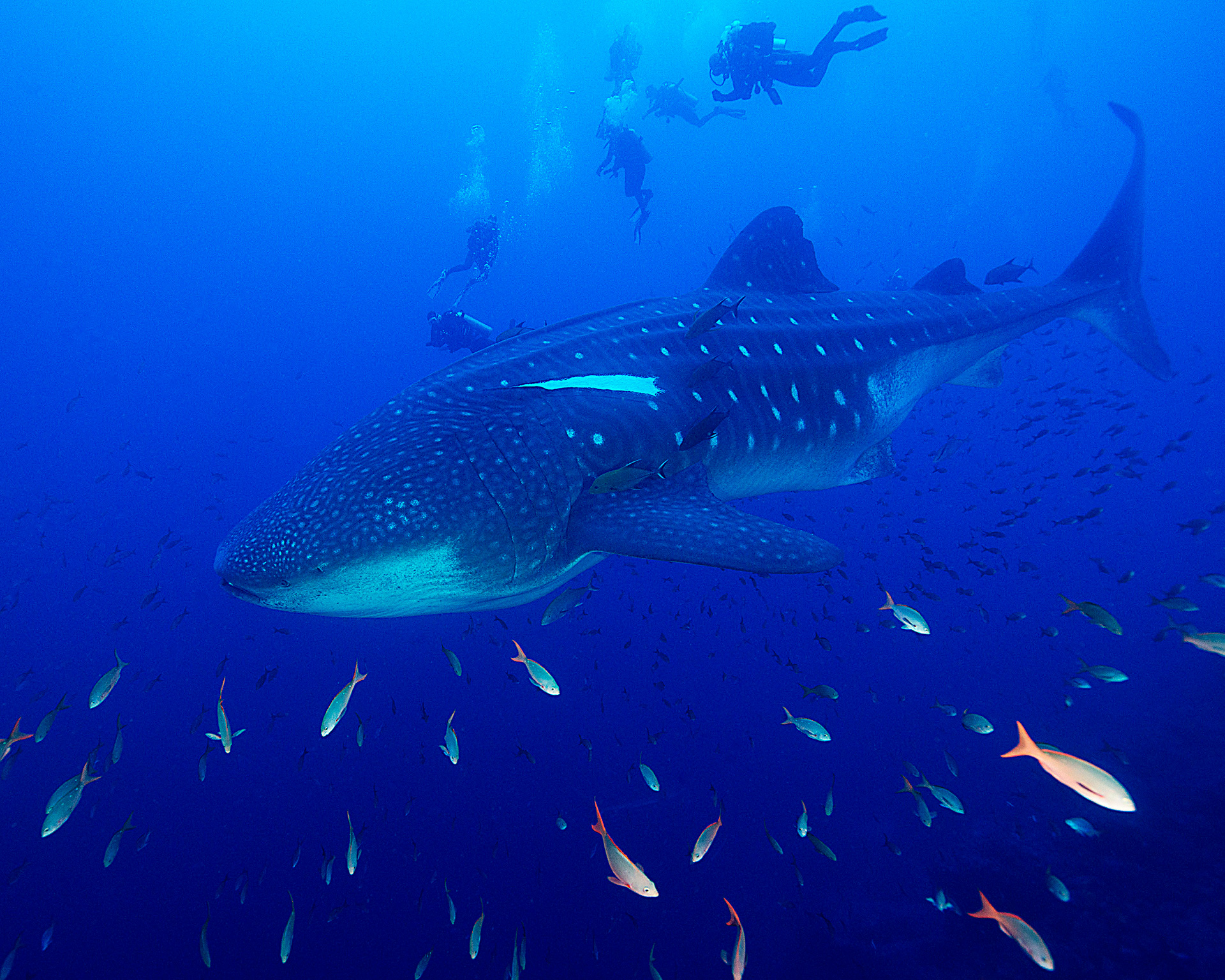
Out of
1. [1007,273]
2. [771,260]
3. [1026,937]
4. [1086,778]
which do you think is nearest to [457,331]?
[771,260]

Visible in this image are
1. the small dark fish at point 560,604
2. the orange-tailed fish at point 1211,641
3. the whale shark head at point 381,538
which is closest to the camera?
the whale shark head at point 381,538

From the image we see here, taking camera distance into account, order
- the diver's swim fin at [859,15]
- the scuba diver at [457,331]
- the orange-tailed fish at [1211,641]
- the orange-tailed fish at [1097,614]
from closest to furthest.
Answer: the orange-tailed fish at [1211,641]
the orange-tailed fish at [1097,614]
the scuba diver at [457,331]
the diver's swim fin at [859,15]

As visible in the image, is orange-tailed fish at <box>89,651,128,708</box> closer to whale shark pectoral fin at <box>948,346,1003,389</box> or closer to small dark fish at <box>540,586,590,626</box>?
small dark fish at <box>540,586,590,626</box>

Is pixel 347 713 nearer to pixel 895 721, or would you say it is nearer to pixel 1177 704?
pixel 895 721

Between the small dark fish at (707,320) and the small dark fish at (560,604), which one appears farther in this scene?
the small dark fish at (560,604)

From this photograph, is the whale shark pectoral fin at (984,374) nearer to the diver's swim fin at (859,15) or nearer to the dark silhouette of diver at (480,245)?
the diver's swim fin at (859,15)

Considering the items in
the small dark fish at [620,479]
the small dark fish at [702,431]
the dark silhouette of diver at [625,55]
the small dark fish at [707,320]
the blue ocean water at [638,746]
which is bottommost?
the blue ocean water at [638,746]

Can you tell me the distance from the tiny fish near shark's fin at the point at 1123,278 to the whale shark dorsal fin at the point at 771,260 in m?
3.66

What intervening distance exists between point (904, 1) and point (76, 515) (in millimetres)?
97322

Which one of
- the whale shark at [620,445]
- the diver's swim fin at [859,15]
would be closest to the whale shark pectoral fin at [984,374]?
the whale shark at [620,445]

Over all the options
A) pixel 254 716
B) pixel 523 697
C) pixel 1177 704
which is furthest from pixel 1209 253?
pixel 254 716

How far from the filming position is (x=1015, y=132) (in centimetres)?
8150

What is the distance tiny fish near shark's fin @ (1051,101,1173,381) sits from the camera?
629 centimetres

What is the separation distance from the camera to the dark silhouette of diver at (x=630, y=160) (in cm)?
1653
